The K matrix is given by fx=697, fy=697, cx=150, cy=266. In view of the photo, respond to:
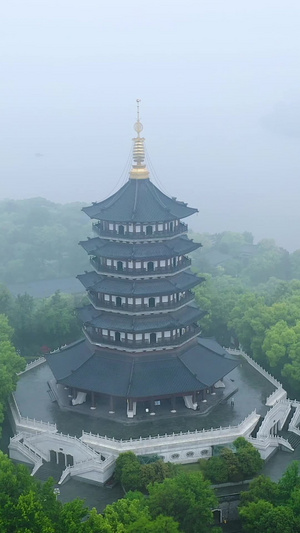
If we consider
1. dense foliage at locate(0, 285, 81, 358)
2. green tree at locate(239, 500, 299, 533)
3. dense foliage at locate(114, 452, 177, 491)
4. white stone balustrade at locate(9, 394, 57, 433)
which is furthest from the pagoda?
dense foliage at locate(0, 285, 81, 358)

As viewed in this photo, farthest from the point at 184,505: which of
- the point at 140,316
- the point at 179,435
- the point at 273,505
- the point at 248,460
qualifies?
the point at 140,316

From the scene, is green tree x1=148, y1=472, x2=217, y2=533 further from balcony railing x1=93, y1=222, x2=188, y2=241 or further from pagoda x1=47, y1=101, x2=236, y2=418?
balcony railing x1=93, y1=222, x2=188, y2=241

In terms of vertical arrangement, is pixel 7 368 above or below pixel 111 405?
above

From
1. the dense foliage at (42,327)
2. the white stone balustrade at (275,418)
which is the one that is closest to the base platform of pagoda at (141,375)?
the white stone balustrade at (275,418)

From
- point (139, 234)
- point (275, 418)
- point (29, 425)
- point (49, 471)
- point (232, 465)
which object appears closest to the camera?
point (232, 465)

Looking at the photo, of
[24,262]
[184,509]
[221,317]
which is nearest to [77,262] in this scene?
[24,262]

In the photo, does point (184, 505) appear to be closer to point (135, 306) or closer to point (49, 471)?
point (49, 471)

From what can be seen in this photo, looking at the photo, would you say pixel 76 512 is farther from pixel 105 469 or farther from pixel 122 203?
pixel 122 203
